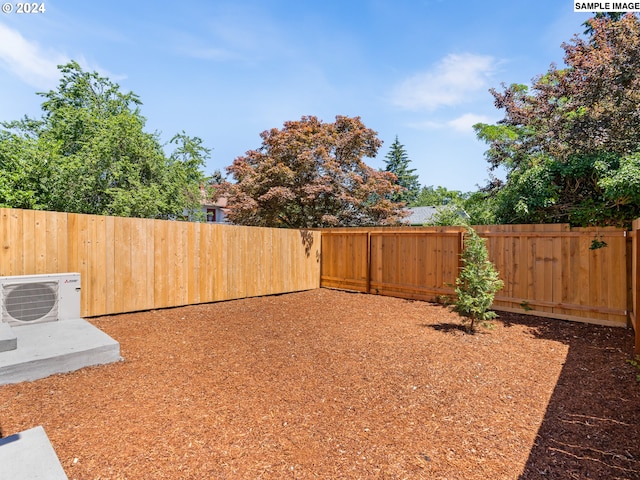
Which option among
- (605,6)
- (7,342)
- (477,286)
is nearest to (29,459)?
(7,342)

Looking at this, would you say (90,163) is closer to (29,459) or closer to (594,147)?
(29,459)

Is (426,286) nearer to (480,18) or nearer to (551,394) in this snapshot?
(551,394)

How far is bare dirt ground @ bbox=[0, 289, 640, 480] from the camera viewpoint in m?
1.87

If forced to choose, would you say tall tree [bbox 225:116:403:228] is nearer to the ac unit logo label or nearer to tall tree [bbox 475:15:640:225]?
tall tree [bbox 475:15:640:225]

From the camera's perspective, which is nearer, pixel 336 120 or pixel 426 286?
pixel 426 286

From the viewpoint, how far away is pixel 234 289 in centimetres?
696

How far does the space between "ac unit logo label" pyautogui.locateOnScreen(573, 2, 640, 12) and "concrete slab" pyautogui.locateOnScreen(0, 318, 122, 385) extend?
8.51 meters

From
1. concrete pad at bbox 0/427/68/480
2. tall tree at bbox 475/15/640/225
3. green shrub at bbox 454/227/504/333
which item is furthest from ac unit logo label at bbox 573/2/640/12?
concrete pad at bbox 0/427/68/480

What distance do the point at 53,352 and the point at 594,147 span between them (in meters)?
8.81

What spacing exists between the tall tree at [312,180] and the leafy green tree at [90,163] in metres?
1.79

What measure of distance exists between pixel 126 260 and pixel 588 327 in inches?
290

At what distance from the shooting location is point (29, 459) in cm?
164

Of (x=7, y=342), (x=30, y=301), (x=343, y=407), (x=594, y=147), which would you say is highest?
(x=594, y=147)

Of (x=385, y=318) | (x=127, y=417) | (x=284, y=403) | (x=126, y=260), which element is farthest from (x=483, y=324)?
(x=126, y=260)
